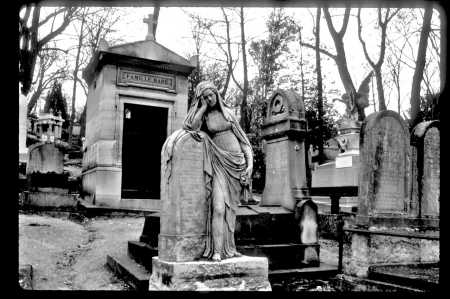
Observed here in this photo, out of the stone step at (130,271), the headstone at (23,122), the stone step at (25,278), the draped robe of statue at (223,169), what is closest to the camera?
the stone step at (25,278)

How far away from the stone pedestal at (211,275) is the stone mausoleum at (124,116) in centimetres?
731

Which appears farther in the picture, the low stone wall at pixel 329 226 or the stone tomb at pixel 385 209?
the low stone wall at pixel 329 226

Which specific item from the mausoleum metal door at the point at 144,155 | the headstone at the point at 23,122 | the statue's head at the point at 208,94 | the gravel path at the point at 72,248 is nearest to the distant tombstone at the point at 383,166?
the statue's head at the point at 208,94

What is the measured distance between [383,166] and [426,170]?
0.91 meters

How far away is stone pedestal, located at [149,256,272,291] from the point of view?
510cm

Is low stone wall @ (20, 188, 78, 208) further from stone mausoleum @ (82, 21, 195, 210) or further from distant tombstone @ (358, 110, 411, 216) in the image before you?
distant tombstone @ (358, 110, 411, 216)

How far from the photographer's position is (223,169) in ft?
18.7

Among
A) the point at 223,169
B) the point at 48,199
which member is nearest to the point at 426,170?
→ the point at 223,169

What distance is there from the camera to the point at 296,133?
8.02 meters

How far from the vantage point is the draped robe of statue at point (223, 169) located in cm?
557

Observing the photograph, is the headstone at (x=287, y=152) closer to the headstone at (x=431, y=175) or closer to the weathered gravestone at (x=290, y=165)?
the weathered gravestone at (x=290, y=165)

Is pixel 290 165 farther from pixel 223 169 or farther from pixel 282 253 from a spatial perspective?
pixel 223 169

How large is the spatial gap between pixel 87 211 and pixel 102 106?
2.92 m

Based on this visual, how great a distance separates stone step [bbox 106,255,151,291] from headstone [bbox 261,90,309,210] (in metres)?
2.75
